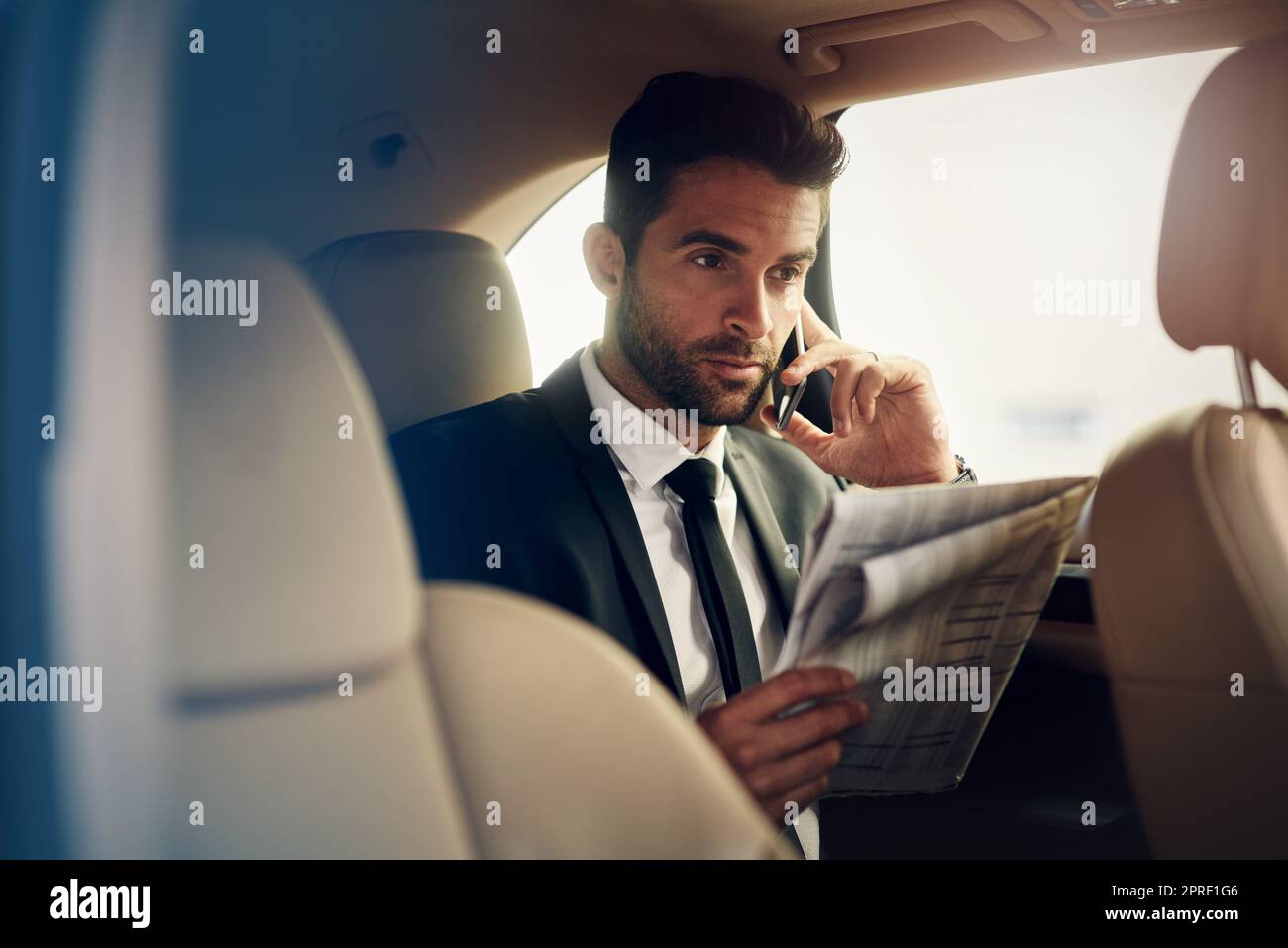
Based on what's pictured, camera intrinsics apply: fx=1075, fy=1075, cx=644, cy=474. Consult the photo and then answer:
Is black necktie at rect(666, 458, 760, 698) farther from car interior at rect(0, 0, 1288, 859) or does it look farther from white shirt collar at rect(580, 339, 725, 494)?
car interior at rect(0, 0, 1288, 859)

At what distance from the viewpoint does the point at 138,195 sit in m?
0.66

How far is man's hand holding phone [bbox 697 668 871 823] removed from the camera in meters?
1.00

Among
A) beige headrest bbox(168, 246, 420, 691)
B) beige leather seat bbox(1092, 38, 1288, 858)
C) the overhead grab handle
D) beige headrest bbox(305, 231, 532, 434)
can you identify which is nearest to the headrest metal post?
beige leather seat bbox(1092, 38, 1288, 858)

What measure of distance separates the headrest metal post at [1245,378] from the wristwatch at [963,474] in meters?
0.34

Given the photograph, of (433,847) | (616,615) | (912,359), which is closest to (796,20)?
(912,359)

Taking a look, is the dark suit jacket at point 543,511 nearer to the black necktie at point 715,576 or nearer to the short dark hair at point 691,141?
the black necktie at point 715,576

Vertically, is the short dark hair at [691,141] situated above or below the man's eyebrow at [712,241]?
above

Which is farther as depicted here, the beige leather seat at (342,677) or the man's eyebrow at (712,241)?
the man's eyebrow at (712,241)

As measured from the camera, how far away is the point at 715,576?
1.21 metres

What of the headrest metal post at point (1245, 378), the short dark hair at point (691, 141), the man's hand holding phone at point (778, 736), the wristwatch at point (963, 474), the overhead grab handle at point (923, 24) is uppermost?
the overhead grab handle at point (923, 24)

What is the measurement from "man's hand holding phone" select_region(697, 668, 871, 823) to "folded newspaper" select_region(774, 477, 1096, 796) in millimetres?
23

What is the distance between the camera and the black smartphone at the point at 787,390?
154 cm

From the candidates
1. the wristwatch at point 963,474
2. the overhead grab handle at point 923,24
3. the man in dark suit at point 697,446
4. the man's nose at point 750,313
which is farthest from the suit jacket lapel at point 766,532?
the overhead grab handle at point 923,24

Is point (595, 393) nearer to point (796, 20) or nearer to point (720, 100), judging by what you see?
point (720, 100)
